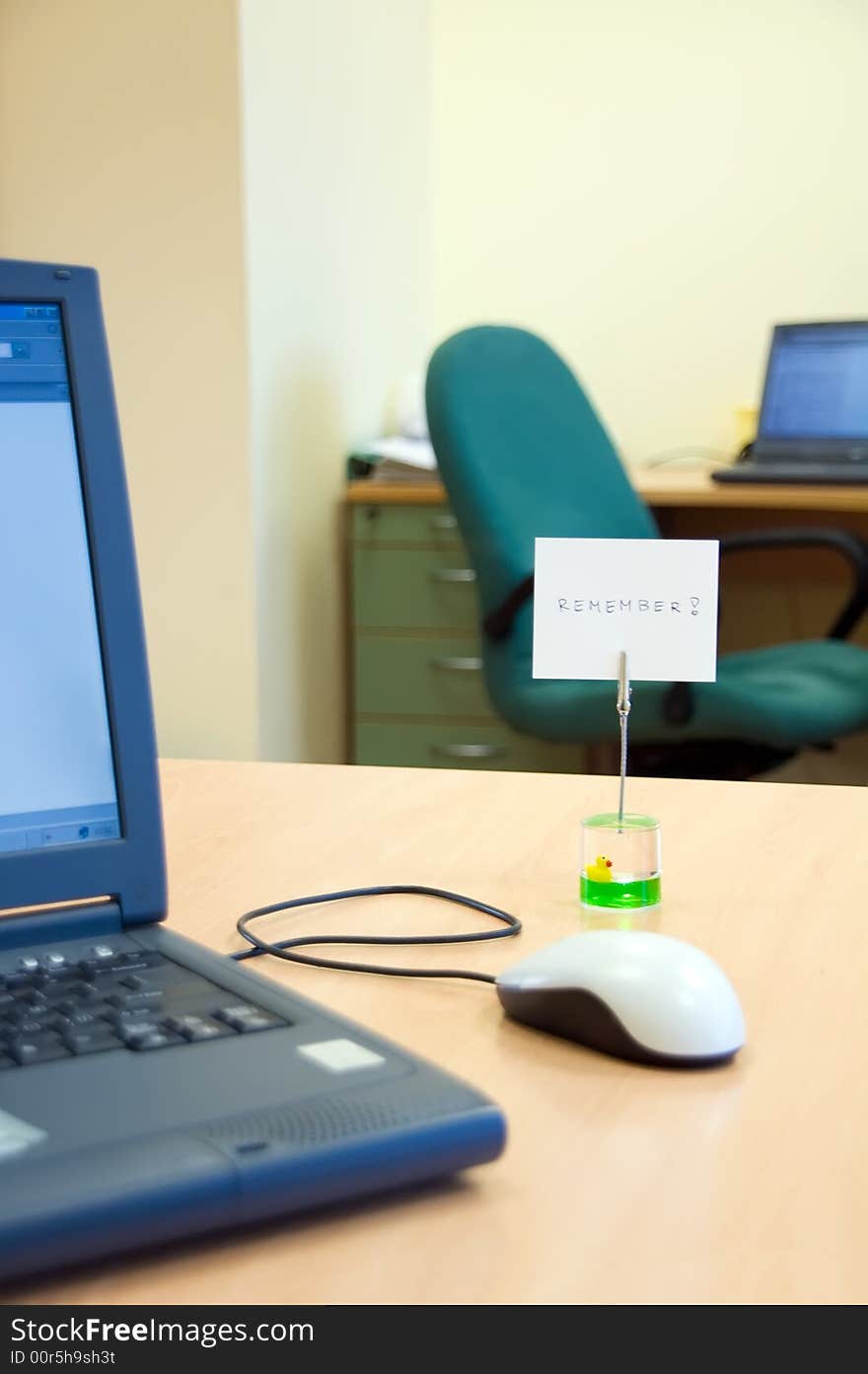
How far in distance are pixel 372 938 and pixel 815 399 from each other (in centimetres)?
249

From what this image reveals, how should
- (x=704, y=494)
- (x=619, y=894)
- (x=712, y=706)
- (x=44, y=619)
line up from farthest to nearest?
1. (x=704, y=494)
2. (x=712, y=706)
3. (x=619, y=894)
4. (x=44, y=619)

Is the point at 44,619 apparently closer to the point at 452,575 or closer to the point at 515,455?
the point at 515,455

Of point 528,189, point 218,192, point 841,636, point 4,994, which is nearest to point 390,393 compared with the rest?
point 528,189

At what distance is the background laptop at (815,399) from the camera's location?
297 centimetres

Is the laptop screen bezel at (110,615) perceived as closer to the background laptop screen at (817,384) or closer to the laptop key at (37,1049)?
the laptop key at (37,1049)

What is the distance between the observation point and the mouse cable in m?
0.70

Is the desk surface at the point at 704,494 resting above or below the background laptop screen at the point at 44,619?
below

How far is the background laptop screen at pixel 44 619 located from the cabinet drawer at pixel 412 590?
2186 millimetres

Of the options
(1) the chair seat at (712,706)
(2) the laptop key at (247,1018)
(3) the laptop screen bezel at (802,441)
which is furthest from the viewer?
(3) the laptop screen bezel at (802,441)

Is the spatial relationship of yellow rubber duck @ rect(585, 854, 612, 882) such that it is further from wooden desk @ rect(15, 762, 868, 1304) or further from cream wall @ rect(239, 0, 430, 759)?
cream wall @ rect(239, 0, 430, 759)

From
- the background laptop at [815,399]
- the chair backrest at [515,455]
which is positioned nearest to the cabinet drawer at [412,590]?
the chair backrest at [515,455]

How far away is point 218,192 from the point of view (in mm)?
2449

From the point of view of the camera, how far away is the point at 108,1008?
0.58 meters

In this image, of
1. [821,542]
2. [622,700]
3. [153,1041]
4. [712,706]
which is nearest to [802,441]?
[821,542]
